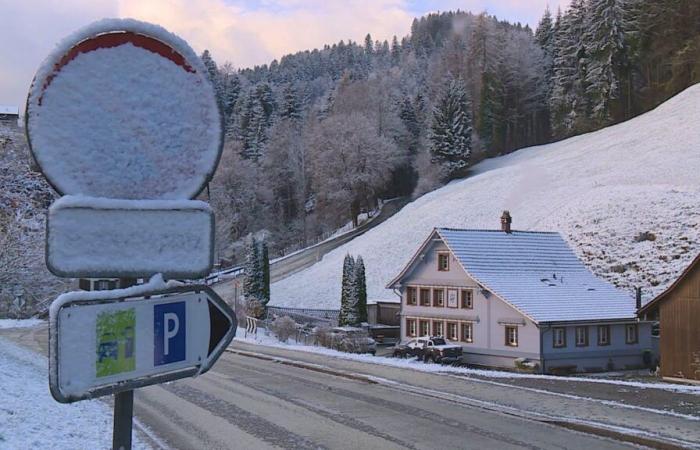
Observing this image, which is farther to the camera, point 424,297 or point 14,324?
point 14,324

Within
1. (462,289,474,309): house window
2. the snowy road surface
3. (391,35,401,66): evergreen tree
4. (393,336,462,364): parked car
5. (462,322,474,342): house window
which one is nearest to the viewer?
the snowy road surface

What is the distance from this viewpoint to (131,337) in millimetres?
2500

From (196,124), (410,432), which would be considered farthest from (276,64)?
(196,124)

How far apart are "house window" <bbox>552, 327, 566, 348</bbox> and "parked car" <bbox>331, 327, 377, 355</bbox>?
1014cm

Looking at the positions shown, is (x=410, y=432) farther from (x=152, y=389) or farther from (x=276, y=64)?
(x=276, y=64)

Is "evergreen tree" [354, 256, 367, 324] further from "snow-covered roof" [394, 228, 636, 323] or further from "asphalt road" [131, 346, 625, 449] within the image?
"asphalt road" [131, 346, 625, 449]

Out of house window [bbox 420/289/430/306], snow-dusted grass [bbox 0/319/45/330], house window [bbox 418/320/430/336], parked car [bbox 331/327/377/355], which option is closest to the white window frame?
house window [bbox 418/320/430/336]

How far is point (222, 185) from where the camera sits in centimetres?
8731

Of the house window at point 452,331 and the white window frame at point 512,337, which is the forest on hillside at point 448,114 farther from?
the white window frame at point 512,337

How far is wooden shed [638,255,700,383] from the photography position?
3114 centimetres

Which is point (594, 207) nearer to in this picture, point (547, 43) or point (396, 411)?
point (396, 411)

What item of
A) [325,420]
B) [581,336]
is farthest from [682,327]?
[325,420]

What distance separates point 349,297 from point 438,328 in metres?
7.07

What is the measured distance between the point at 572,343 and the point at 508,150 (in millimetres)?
63963
